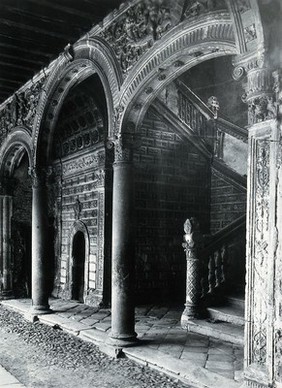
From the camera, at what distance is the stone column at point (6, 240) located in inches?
441

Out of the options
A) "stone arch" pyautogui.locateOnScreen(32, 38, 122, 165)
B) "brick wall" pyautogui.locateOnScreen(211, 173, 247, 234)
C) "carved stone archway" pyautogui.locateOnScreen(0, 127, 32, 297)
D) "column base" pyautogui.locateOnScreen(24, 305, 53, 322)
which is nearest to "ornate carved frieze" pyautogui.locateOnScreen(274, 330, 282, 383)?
"stone arch" pyautogui.locateOnScreen(32, 38, 122, 165)

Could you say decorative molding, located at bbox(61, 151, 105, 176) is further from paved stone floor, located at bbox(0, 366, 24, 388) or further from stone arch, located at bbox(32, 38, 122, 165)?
paved stone floor, located at bbox(0, 366, 24, 388)

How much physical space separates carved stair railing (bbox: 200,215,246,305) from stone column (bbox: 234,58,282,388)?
126 inches

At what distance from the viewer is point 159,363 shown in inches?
208

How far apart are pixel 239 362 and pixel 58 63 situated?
586 cm

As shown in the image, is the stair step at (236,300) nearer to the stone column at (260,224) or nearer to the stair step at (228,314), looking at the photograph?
the stair step at (228,314)

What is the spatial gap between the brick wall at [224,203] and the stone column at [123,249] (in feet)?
14.4

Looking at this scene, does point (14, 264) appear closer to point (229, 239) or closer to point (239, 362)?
point (229, 239)

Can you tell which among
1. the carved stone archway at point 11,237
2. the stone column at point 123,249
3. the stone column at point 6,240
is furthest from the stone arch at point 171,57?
the stone column at point 6,240

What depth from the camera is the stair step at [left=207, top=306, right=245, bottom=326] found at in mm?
6613

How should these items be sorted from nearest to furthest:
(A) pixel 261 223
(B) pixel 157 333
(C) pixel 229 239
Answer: (A) pixel 261 223
(B) pixel 157 333
(C) pixel 229 239

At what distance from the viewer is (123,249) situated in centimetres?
A: 621

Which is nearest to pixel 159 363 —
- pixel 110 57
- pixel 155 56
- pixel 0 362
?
pixel 0 362

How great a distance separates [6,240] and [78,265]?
2.21 m
